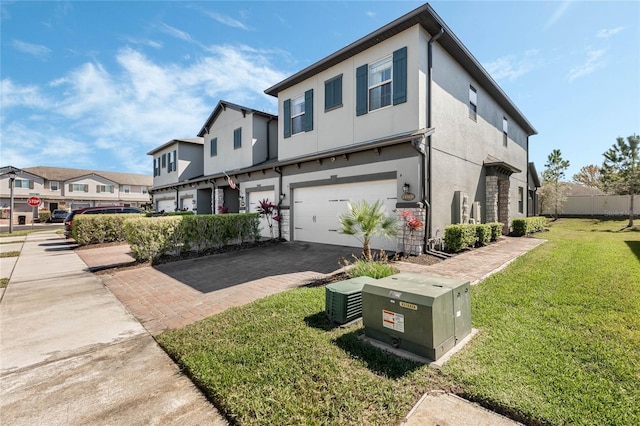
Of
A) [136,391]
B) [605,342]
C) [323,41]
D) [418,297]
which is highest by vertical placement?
[323,41]

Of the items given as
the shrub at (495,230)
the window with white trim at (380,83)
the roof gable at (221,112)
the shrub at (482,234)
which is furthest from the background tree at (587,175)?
the roof gable at (221,112)

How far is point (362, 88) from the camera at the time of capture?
1040cm

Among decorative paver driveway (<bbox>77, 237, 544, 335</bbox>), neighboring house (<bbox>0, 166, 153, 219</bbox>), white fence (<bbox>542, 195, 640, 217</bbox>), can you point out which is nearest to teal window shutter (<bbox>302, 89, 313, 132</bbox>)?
decorative paver driveway (<bbox>77, 237, 544, 335</bbox>)

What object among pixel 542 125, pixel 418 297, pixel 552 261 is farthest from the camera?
pixel 542 125

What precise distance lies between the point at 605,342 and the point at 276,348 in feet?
12.7

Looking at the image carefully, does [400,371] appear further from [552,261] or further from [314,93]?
[314,93]

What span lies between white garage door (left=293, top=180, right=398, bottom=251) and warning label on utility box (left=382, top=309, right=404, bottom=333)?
642cm

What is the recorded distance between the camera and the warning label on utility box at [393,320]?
3221 mm

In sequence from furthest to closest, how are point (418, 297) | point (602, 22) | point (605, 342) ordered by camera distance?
1. point (602, 22)
2. point (605, 342)
3. point (418, 297)

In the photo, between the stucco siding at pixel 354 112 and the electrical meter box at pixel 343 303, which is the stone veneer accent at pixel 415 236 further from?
the electrical meter box at pixel 343 303

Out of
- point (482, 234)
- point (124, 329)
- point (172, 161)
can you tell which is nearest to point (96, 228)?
point (172, 161)

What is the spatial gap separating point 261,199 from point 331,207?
5.02 m

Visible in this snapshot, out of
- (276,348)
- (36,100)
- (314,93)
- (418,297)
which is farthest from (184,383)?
(36,100)

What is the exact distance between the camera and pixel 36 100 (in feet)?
48.3
